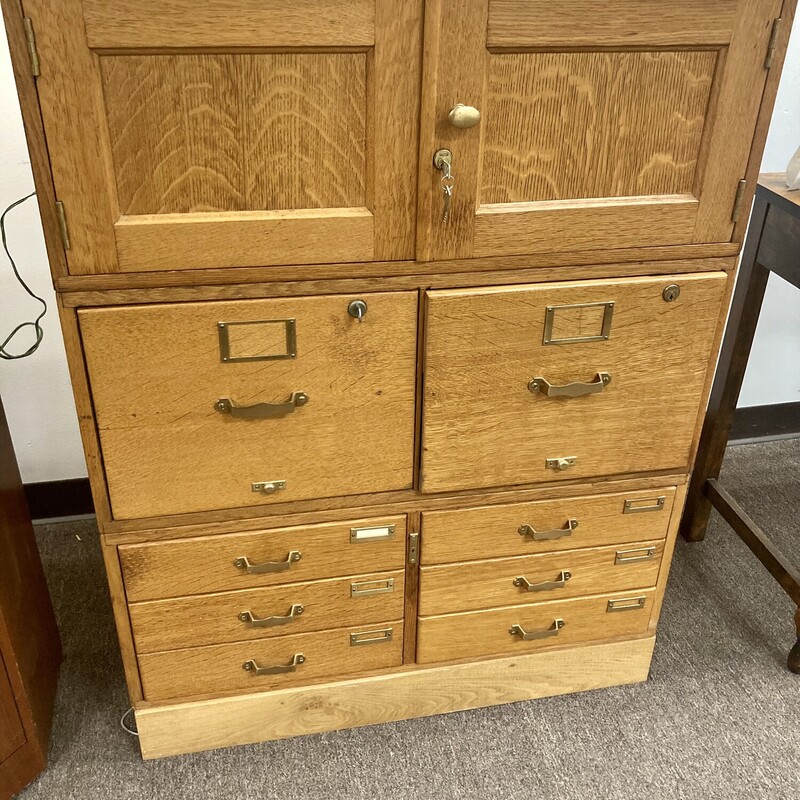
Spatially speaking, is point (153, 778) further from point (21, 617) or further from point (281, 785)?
point (21, 617)

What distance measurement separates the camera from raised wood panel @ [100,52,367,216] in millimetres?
955

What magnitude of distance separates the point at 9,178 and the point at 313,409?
0.87m

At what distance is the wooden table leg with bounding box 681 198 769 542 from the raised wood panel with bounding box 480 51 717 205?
2.09ft

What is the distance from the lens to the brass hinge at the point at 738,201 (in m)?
1.15

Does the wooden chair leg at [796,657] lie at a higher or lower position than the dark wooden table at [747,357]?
lower

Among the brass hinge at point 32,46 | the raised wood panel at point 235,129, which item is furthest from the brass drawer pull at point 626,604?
the brass hinge at point 32,46

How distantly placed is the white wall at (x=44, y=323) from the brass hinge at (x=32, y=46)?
0.71 metres

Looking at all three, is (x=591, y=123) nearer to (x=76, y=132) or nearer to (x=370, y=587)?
(x=76, y=132)

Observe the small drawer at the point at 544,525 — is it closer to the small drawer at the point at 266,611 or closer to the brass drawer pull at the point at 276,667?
the small drawer at the point at 266,611

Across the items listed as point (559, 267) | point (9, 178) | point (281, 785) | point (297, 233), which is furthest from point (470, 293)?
point (9, 178)

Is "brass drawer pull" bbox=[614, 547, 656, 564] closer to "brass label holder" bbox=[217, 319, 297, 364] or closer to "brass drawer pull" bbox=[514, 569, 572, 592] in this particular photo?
"brass drawer pull" bbox=[514, 569, 572, 592]

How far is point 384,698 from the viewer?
4.91 feet

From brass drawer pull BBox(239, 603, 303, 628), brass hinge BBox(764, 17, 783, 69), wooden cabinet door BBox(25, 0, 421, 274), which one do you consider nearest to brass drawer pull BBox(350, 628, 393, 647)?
brass drawer pull BBox(239, 603, 303, 628)

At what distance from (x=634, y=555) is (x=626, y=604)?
112 millimetres
